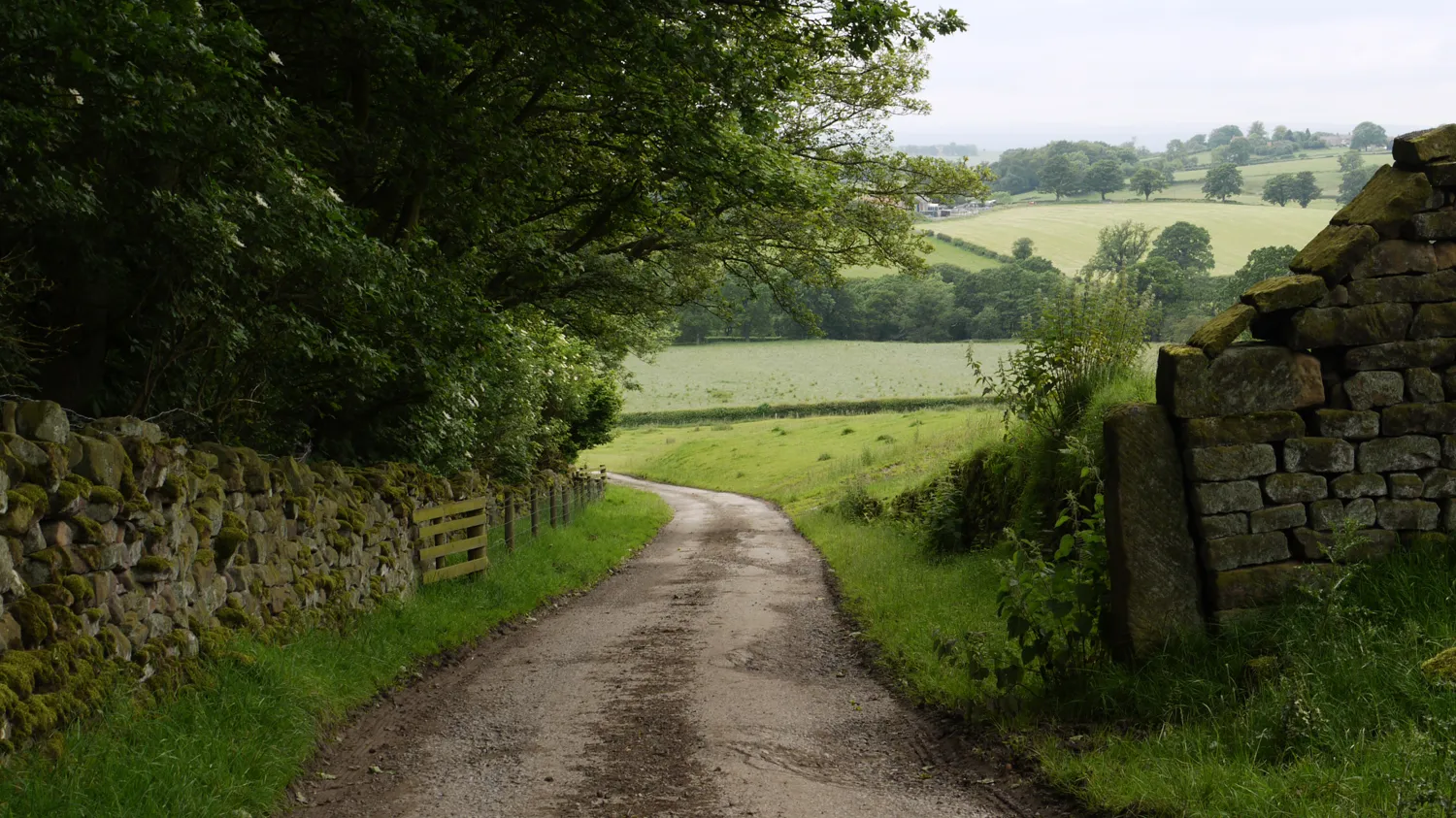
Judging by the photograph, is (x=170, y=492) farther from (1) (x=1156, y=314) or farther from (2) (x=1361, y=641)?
(1) (x=1156, y=314)

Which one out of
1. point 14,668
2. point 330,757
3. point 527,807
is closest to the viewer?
point 14,668

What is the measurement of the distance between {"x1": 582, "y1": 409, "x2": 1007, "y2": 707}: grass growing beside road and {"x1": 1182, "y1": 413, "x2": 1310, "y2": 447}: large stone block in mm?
2407

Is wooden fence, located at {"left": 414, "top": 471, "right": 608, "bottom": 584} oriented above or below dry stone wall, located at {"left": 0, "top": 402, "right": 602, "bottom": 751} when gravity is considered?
below

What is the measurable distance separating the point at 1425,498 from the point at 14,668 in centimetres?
863

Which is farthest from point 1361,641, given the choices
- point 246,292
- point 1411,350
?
point 246,292

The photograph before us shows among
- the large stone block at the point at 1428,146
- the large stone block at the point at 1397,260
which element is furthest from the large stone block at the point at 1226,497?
the large stone block at the point at 1428,146

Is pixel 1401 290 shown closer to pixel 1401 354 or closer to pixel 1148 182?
pixel 1401 354

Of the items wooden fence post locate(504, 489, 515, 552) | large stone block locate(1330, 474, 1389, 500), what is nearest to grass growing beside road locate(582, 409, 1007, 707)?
large stone block locate(1330, 474, 1389, 500)

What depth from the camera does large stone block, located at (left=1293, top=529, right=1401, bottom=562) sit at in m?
7.39

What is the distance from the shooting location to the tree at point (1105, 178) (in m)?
133

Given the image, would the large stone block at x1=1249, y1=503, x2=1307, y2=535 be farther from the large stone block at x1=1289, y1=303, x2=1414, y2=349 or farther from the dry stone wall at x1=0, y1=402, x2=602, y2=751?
the dry stone wall at x1=0, y1=402, x2=602, y2=751

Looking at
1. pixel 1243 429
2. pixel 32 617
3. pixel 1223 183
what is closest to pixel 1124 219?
pixel 1223 183

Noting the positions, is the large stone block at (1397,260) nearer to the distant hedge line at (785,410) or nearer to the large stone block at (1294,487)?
the large stone block at (1294,487)

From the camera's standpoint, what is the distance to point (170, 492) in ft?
23.4
